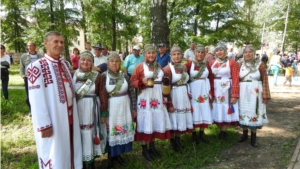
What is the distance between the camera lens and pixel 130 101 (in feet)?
11.7

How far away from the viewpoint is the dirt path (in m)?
3.79

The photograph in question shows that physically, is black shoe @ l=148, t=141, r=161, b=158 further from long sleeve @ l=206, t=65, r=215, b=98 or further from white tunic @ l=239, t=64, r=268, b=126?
white tunic @ l=239, t=64, r=268, b=126

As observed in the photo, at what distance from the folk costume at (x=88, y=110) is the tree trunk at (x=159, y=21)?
9.75 ft

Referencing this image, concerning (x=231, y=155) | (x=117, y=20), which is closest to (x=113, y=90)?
(x=231, y=155)

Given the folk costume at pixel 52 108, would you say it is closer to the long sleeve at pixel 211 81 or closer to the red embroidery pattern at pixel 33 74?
the red embroidery pattern at pixel 33 74

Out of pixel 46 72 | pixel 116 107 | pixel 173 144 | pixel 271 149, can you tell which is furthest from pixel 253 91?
pixel 46 72

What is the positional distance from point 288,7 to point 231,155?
23683 mm

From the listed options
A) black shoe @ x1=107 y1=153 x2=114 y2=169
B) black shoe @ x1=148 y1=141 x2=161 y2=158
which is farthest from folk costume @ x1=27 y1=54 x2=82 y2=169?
black shoe @ x1=148 y1=141 x2=161 y2=158

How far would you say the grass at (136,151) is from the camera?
378 cm

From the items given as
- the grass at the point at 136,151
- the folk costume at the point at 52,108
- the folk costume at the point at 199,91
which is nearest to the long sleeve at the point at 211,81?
the folk costume at the point at 199,91

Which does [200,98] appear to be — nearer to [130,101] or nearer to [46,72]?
[130,101]

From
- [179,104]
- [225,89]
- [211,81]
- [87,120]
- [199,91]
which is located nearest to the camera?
[87,120]

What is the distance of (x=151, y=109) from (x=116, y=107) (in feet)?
2.21

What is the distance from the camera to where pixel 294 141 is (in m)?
4.73
